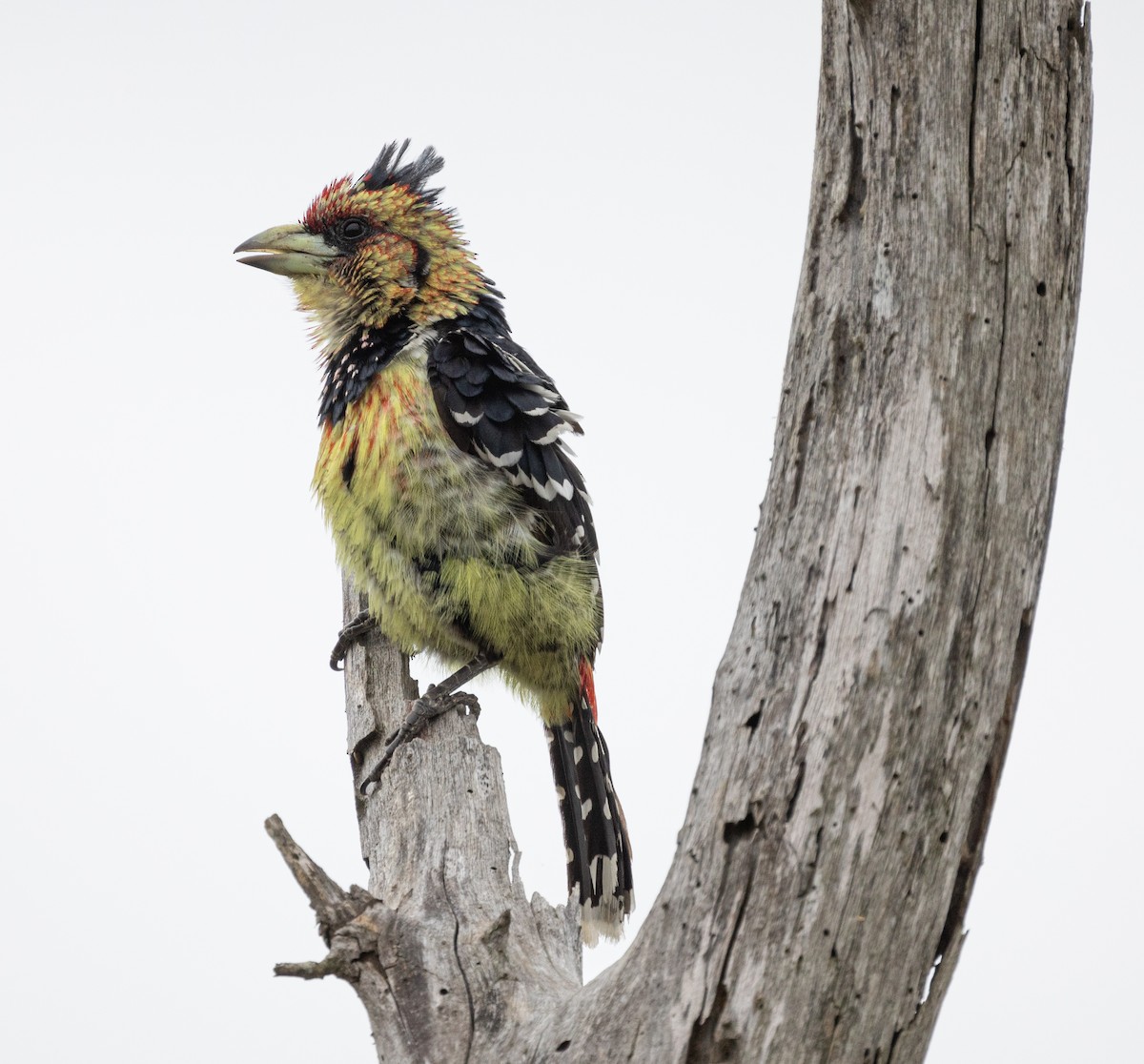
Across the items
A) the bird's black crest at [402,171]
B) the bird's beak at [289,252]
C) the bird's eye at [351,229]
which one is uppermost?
the bird's black crest at [402,171]

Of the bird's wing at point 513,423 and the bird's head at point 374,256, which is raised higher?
the bird's head at point 374,256

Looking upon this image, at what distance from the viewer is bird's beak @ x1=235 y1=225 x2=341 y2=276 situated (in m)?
4.63

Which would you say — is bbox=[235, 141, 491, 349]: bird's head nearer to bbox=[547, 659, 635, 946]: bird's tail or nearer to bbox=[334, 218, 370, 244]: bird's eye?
bbox=[334, 218, 370, 244]: bird's eye

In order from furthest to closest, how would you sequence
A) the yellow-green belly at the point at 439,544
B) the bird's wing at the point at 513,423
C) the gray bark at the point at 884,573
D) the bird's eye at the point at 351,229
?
the bird's eye at the point at 351,229, the bird's wing at the point at 513,423, the yellow-green belly at the point at 439,544, the gray bark at the point at 884,573

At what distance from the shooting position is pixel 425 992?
2.79m

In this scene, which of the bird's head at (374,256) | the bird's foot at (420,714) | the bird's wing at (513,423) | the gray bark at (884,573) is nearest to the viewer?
the gray bark at (884,573)

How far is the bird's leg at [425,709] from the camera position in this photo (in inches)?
144

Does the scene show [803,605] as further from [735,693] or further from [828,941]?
[828,941]

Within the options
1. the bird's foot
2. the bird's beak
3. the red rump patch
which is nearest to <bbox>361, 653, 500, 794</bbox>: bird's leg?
the bird's foot

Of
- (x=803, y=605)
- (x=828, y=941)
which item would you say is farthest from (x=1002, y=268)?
(x=828, y=941)

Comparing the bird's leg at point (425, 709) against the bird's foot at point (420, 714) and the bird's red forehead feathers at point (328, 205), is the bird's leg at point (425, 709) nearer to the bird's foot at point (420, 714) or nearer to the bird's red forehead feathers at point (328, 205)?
the bird's foot at point (420, 714)

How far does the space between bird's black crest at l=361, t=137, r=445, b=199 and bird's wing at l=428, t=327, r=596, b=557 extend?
79 centimetres

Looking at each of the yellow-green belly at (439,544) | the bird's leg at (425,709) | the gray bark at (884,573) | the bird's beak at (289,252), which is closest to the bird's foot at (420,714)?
the bird's leg at (425,709)

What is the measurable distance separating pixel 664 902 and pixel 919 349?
123 centimetres
